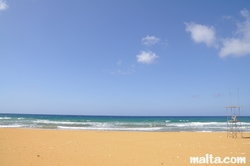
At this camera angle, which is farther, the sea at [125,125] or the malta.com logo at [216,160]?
the sea at [125,125]

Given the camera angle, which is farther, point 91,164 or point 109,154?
point 109,154

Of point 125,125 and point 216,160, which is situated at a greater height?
point 216,160

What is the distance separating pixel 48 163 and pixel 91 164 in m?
1.61

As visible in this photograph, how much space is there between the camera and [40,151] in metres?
8.06

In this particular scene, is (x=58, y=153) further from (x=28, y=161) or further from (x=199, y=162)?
(x=199, y=162)

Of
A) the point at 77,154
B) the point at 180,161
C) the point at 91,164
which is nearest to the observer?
Answer: the point at 91,164

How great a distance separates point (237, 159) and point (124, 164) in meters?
4.81

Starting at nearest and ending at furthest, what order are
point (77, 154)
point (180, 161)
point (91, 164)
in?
point (91, 164) → point (180, 161) → point (77, 154)

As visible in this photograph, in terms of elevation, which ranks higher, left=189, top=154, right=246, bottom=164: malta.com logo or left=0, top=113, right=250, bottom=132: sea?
left=189, top=154, right=246, bottom=164: malta.com logo

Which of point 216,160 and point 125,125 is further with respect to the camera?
point 125,125

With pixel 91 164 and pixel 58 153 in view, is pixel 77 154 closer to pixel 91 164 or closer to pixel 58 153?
pixel 58 153

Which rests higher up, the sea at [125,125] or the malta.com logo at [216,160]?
the malta.com logo at [216,160]

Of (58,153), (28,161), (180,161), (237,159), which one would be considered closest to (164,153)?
(180,161)

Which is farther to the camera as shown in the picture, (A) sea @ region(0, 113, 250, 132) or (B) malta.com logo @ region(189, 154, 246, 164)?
(A) sea @ region(0, 113, 250, 132)
